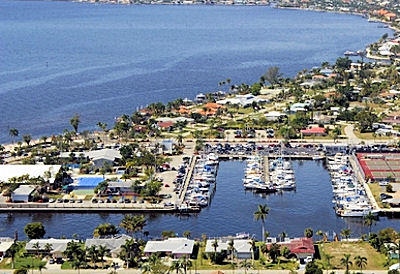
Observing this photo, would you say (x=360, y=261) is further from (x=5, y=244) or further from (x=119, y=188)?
(x=5, y=244)

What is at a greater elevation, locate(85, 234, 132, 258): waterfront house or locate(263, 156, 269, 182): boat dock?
locate(263, 156, 269, 182): boat dock

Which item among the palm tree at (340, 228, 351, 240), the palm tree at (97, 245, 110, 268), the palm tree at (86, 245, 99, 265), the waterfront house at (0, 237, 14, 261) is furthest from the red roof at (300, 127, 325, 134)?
the waterfront house at (0, 237, 14, 261)

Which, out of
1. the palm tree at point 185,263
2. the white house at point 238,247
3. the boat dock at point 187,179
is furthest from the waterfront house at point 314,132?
the palm tree at point 185,263

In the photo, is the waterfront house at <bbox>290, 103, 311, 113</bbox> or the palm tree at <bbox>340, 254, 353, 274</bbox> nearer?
the palm tree at <bbox>340, 254, 353, 274</bbox>

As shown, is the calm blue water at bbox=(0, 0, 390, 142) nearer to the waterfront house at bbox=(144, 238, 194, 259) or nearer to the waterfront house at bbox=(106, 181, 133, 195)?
the waterfront house at bbox=(106, 181, 133, 195)

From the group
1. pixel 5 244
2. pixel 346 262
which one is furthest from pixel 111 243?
pixel 346 262

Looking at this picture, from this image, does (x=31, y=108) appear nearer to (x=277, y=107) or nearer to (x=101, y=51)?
Result: (x=277, y=107)
